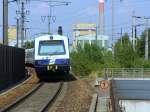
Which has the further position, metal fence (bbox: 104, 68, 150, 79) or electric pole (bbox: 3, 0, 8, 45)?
metal fence (bbox: 104, 68, 150, 79)

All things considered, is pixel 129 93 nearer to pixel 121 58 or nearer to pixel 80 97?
pixel 80 97

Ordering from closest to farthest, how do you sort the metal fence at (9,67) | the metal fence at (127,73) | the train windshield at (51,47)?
the metal fence at (9,67), the train windshield at (51,47), the metal fence at (127,73)

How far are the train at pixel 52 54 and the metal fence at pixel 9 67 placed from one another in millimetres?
1643

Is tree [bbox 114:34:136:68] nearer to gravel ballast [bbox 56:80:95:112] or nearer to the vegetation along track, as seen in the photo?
gravel ballast [bbox 56:80:95:112]

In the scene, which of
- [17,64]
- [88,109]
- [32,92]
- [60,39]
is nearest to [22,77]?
[17,64]

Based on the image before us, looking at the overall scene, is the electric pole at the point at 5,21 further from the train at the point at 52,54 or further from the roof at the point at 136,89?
the roof at the point at 136,89

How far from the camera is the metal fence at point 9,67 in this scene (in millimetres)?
30469

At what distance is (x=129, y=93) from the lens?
4344 centimetres

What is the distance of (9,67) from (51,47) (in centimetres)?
426

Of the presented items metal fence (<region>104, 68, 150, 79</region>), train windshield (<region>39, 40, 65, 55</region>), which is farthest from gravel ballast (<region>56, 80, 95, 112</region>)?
metal fence (<region>104, 68, 150, 79</region>)

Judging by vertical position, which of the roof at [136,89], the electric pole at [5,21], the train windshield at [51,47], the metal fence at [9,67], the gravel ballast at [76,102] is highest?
the electric pole at [5,21]

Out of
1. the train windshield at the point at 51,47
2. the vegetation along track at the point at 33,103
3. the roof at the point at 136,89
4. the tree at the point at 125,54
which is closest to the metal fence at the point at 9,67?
the train windshield at the point at 51,47

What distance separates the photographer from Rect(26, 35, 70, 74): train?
36156mm

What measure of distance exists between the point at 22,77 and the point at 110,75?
19.9 meters
